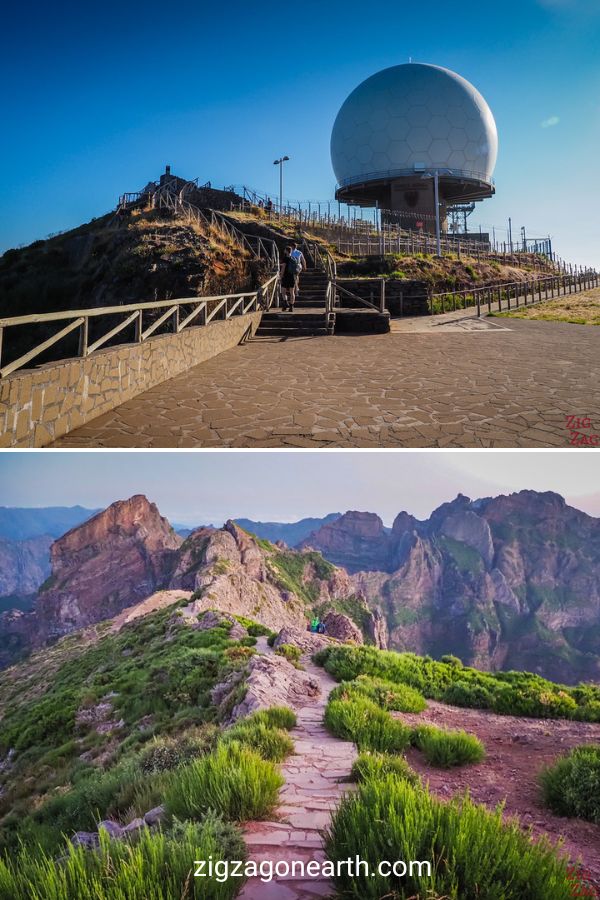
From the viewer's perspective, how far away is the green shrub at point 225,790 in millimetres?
3350

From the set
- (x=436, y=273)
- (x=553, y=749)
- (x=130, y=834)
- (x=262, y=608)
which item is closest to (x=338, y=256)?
(x=436, y=273)

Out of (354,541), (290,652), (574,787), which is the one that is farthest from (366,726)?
(354,541)

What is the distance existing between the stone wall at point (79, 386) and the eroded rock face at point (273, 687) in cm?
428

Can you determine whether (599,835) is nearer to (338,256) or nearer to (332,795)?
(332,795)

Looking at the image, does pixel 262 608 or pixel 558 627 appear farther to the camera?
pixel 558 627

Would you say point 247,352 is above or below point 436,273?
below

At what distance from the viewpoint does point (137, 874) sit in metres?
2.38

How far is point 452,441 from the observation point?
636cm

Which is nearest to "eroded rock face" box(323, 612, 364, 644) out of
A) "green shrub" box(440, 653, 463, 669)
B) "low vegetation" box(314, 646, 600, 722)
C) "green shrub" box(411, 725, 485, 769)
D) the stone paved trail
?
"green shrub" box(440, 653, 463, 669)

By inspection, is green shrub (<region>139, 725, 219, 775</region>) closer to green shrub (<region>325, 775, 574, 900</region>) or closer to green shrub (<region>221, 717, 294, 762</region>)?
green shrub (<region>221, 717, 294, 762</region>)

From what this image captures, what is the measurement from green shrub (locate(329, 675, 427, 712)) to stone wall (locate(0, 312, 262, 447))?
525cm

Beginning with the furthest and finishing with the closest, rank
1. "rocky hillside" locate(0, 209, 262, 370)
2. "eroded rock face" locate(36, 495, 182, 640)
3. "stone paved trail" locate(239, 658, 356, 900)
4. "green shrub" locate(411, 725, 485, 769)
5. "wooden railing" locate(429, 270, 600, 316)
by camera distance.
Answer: "eroded rock face" locate(36, 495, 182, 640) → "rocky hillside" locate(0, 209, 262, 370) → "wooden railing" locate(429, 270, 600, 316) → "green shrub" locate(411, 725, 485, 769) → "stone paved trail" locate(239, 658, 356, 900)

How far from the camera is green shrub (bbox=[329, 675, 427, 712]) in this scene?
756cm

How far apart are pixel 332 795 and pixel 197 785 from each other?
1.09 m
